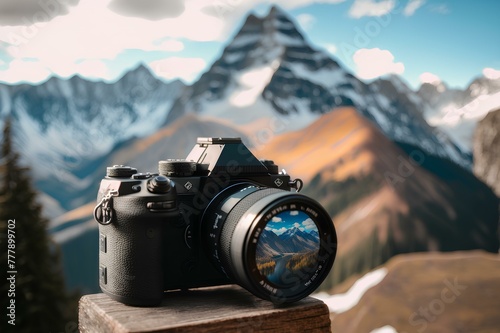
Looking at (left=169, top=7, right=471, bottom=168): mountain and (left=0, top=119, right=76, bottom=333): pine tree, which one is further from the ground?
(left=169, top=7, right=471, bottom=168): mountain

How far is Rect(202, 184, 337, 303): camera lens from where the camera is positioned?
0.82 meters

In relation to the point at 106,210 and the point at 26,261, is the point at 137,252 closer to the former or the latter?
the point at 106,210

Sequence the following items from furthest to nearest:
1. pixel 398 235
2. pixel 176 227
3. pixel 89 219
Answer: pixel 89 219, pixel 398 235, pixel 176 227

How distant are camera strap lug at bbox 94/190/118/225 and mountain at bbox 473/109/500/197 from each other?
319 cm

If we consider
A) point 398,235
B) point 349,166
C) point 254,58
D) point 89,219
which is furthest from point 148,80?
point 398,235

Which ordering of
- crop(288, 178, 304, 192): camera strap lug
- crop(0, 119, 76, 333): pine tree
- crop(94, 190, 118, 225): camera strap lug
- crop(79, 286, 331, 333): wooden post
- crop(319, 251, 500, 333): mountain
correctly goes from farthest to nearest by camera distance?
crop(0, 119, 76, 333): pine tree → crop(319, 251, 500, 333): mountain → crop(288, 178, 304, 192): camera strap lug → crop(94, 190, 118, 225): camera strap lug → crop(79, 286, 331, 333): wooden post

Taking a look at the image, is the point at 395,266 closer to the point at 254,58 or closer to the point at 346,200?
the point at 346,200

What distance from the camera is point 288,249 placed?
2.81ft

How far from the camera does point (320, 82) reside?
3.98 meters

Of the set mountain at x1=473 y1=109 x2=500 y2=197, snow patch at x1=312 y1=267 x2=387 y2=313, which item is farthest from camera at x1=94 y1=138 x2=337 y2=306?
mountain at x1=473 y1=109 x2=500 y2=197

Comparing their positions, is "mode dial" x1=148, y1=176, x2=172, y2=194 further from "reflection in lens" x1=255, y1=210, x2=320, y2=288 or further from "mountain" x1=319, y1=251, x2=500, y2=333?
"mountain" x1=319, y1=251, x2=500, y2=333

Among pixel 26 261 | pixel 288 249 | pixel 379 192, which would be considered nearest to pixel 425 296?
pixel 379 192

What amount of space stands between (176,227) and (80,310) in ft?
0.79

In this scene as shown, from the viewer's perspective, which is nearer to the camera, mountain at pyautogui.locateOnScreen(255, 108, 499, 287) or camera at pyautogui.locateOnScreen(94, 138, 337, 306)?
camera at pyautogui.locateOnScreen(94, 138, 337, 306)
